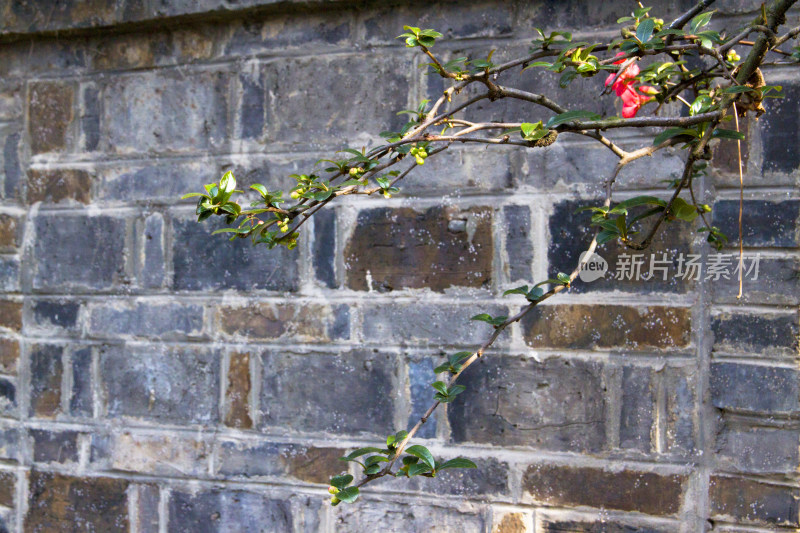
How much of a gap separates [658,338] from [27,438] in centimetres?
179

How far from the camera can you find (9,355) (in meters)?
1.99

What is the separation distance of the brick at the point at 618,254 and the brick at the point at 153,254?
106cm

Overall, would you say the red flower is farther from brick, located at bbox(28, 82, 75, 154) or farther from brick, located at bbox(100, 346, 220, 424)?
brick, located at bbox(28, 82, 75, 154)

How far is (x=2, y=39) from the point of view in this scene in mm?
1984

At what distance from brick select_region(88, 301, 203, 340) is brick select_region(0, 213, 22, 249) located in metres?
0.32

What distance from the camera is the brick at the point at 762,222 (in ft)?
5.03

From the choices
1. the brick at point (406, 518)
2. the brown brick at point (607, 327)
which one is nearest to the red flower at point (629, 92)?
the brown brick at point (607, 327)

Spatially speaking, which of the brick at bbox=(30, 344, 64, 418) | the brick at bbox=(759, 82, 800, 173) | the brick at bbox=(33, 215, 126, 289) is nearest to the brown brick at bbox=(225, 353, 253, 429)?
the brick at bbox=(33, 215, 126, 289)

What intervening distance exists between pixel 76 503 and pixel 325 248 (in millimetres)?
1061

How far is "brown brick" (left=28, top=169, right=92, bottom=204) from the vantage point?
1936mm

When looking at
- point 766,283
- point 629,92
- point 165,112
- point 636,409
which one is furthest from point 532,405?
point 165,112

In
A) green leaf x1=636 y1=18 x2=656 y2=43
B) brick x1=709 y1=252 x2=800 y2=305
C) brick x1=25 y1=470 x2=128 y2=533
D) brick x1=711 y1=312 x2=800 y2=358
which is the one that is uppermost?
green leaf x1=636 y1=18 x2=656 y2=43

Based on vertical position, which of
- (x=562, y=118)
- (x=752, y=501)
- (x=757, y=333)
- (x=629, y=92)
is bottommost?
(x=752, y=501)

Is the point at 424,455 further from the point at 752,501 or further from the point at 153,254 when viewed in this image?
the point at 153,254
